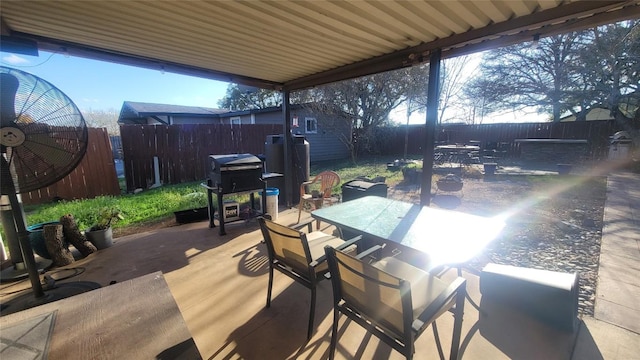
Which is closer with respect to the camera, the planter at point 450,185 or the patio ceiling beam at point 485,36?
the patio ceiling beam at point 485,36

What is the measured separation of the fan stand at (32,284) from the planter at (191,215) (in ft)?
5.82

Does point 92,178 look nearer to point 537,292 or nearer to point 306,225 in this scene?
point 306,225

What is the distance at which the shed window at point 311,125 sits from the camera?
11.5 meters

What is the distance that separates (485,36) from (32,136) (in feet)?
12.6

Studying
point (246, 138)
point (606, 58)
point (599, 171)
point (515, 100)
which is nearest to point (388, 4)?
point (246, 138)

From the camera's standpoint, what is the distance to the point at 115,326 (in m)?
1.16

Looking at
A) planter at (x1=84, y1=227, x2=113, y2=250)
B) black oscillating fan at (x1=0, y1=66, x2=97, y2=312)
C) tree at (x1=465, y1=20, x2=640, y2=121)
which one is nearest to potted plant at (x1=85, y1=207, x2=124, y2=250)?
planter at (x1=84, y1=227, x2=113, y2=250)

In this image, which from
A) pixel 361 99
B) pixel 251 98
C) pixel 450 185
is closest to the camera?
pixel 450 185

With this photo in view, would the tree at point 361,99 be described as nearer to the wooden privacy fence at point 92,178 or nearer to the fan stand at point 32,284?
the wooden privacy fence at point 92,178

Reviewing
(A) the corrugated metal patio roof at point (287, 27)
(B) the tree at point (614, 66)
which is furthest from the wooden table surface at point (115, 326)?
(B) the tree at point (614, 66)

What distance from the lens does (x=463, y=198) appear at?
5.44m

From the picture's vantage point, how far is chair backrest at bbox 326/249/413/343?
1.19 meters

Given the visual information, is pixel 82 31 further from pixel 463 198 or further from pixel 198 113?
pixel 198 113

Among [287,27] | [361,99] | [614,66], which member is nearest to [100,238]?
[287,27]
